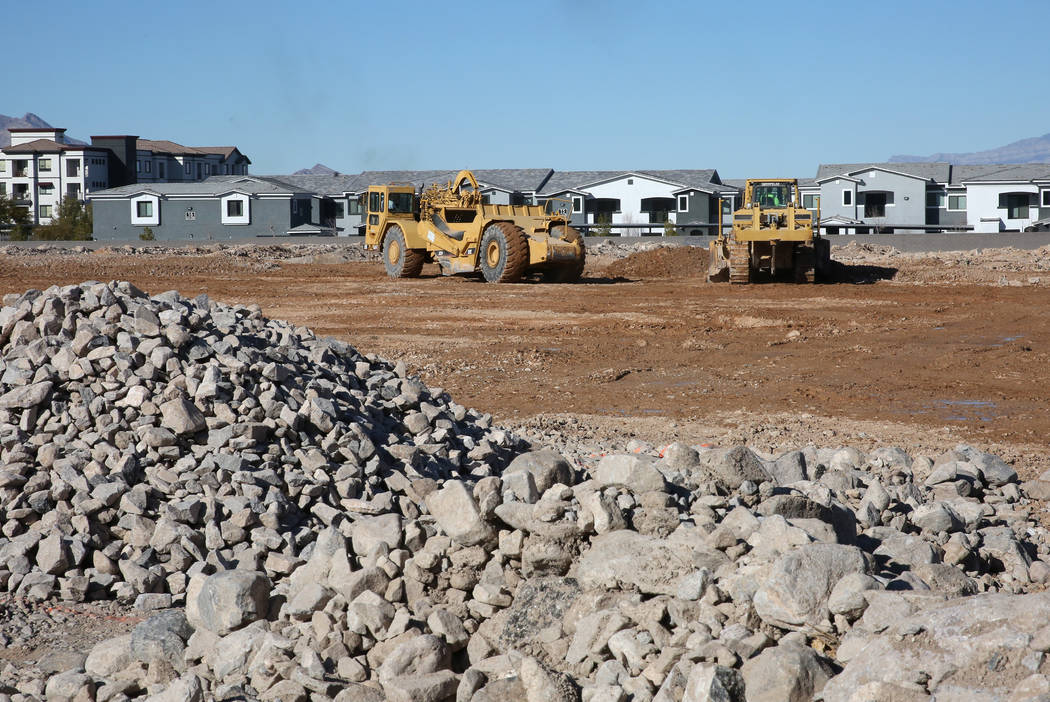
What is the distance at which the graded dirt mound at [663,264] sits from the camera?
2894 centimetres

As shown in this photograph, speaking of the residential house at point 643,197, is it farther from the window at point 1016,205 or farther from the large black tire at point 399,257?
the large black tire at point 399,257

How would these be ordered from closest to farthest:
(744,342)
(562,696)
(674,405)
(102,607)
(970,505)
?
1. (562,696)
2. (102,607)
3. (970,505)
4. (674,405)
5. (744,342)

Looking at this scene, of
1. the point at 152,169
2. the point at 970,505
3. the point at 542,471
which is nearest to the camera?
the point at 542,471

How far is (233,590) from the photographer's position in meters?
4.96

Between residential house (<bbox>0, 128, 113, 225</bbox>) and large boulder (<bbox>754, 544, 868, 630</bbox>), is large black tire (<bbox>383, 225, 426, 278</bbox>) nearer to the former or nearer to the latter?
large boulder (<bbox>754, 544, 868, 630</bbox>)

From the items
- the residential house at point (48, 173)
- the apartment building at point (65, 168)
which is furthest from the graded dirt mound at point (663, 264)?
the residential house at point (48, 173)

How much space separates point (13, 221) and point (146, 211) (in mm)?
7446

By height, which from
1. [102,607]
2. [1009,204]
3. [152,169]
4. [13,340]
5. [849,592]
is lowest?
[102,607]

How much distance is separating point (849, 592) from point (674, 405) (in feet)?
23.1

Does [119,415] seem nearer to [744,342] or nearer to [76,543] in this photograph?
[76,543]

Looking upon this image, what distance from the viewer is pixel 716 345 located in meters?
15.2

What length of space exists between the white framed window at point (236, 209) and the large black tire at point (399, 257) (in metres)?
36.6

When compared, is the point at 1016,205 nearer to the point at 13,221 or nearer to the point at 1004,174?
the point at 1004,174

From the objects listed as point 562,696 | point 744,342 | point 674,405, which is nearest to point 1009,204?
point 744,342
